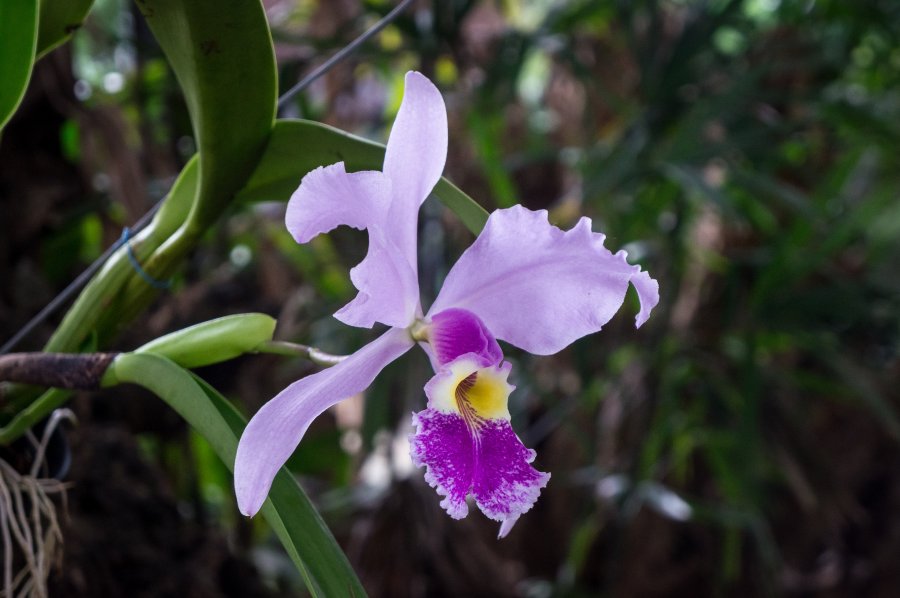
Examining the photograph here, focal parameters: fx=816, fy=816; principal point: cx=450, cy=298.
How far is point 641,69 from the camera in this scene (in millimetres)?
1358

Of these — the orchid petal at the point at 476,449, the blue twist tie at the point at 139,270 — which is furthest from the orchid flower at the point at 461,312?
the blue twist tie at the point at 139,270

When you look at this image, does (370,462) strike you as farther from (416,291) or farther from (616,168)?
(416,291)

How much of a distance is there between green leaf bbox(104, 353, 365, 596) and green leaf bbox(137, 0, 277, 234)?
0.12 m

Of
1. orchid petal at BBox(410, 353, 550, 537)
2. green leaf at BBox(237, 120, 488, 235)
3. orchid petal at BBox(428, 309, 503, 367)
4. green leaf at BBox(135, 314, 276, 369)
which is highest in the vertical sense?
green leaf at BBox(237, 120, 488, 235)

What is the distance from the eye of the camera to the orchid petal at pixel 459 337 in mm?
441

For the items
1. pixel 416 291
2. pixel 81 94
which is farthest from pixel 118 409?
pixel 416 291

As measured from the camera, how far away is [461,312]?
45 centimetres

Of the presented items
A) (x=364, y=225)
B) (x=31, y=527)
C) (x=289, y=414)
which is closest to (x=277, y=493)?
(x=289, y=414)

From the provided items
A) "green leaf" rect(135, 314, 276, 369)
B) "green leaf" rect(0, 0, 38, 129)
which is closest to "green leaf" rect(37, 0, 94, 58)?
"green leaf" rect(0, 0, 38, 129)

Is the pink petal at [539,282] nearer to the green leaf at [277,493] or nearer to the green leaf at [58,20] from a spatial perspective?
the green leaf at [277,493]

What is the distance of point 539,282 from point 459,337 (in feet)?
0.18

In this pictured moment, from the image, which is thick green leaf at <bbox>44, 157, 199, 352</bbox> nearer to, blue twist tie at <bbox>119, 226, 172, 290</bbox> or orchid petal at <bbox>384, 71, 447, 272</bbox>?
blue twist tie at <bbox>119, 226, 172, 290</bbox>

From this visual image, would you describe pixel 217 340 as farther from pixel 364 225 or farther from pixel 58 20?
pixel 58 20

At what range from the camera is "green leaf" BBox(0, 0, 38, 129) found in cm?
46
